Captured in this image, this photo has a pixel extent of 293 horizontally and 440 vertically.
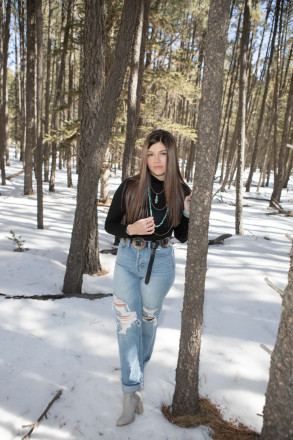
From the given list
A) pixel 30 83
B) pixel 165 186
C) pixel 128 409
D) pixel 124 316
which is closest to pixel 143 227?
pixel 165 186

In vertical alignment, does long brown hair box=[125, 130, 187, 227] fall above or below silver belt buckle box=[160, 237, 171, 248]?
above

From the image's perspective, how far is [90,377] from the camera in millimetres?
2666

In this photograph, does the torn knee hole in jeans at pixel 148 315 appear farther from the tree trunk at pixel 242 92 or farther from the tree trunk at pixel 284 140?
the tree trunk at pixel 284 140

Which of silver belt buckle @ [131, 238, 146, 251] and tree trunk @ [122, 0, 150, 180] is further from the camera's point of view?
tree trunk @ [122, 0, 150, 180]

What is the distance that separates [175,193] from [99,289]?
9.82 ft

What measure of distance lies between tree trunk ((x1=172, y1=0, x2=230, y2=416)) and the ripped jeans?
321 millimetres

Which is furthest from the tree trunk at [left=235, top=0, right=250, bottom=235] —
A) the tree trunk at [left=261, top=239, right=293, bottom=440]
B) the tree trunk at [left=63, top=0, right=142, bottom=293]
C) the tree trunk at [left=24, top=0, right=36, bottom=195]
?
the tree trunk at [left=261, top=239, right=293, bottom=440]

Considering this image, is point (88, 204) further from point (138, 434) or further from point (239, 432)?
point (239, 432)

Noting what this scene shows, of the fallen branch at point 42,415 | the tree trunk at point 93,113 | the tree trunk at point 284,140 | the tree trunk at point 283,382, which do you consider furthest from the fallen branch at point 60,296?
the tree trunk at point 284,140

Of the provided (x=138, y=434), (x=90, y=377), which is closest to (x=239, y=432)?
(x=138, y=434)

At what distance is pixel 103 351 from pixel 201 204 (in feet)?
6.88

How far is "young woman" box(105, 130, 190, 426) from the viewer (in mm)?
2229

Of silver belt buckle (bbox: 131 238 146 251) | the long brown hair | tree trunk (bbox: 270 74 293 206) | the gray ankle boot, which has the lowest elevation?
the gray ankle boot

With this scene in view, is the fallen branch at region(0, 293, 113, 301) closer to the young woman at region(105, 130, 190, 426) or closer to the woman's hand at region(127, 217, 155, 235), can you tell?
the young woman at region(105, 130, 190, 426)
